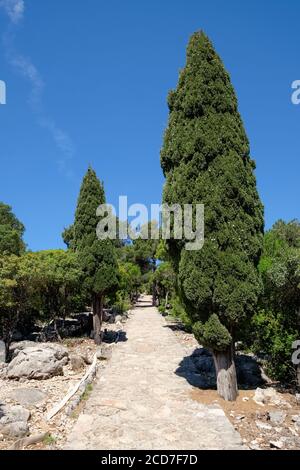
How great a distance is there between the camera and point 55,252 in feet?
61.1

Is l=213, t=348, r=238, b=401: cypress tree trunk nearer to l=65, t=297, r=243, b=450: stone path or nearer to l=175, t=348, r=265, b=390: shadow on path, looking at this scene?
l=65, t=297, r=243, b=450: stone path

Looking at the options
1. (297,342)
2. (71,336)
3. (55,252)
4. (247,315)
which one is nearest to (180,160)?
(247,315)

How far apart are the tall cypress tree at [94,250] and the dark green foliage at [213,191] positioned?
298 inches

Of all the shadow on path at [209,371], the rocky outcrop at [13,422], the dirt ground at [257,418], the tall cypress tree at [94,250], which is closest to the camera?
the rocky outcrop at [13,422]

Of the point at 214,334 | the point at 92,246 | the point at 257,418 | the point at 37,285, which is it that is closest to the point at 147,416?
the point at 257,418

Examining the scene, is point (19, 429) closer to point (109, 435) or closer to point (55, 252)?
point (109, 435)

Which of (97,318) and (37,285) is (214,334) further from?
(97,318)

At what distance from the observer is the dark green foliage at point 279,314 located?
381 inches

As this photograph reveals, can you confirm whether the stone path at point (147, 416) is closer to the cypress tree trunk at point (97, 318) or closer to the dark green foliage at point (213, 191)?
the dark green foliage at point (213, 191)

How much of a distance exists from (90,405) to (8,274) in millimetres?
7489

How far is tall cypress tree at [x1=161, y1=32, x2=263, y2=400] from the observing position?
1014cm

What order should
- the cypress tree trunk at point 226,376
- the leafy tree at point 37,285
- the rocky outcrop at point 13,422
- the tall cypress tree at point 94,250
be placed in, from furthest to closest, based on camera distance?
the tall cypress tree at point 94,250, the leafy tree at point 37,285, the cypress tree trunk at point 226,376, the rocky outcrop at point 13,422

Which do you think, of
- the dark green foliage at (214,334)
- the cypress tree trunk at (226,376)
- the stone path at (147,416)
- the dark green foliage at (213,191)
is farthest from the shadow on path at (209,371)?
the dark green foliage at (213,191)

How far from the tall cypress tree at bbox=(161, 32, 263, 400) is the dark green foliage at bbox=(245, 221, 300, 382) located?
64cm
